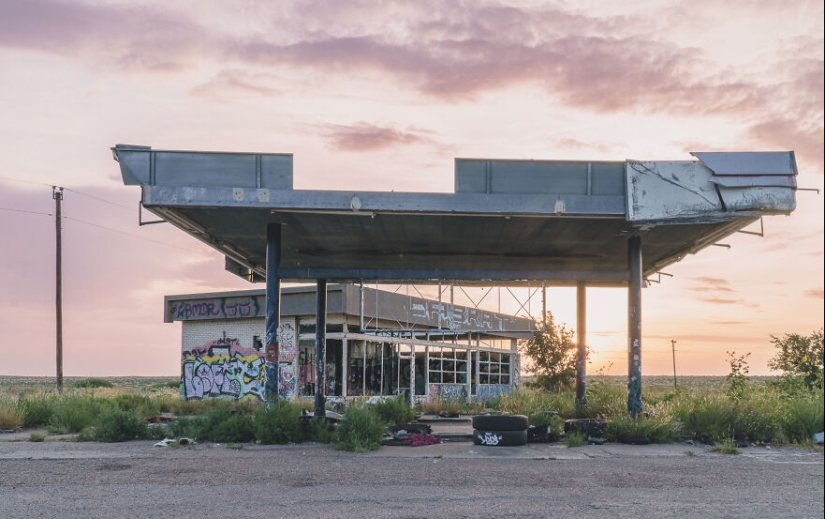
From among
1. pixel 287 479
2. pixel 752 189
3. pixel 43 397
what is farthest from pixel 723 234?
pixel 43 397

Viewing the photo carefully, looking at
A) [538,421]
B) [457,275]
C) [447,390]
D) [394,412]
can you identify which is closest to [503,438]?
[538,421]

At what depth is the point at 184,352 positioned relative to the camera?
3688 cm

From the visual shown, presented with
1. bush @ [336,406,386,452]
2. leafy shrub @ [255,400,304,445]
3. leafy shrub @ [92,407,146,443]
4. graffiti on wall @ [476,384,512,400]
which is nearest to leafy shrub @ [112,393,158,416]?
leafy shrub @ [92,407,146,443]

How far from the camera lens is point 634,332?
20234 mm

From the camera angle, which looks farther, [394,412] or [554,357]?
[554,357]

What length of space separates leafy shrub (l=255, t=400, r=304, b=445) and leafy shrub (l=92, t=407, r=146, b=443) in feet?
10.8

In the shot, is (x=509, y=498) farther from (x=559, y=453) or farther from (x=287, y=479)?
(x=559, y=453)

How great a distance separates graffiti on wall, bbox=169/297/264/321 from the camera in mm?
34344

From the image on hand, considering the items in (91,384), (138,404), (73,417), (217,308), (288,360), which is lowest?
(91,384)

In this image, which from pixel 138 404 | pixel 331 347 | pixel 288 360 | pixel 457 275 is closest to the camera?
pixel 457 275

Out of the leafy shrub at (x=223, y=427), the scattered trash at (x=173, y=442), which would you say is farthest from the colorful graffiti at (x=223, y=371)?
the scattered trash at (x=173, y=442)

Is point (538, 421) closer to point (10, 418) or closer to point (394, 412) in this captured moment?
point (394, 412)

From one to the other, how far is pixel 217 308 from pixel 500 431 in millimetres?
20960

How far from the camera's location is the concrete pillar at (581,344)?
2531cm
